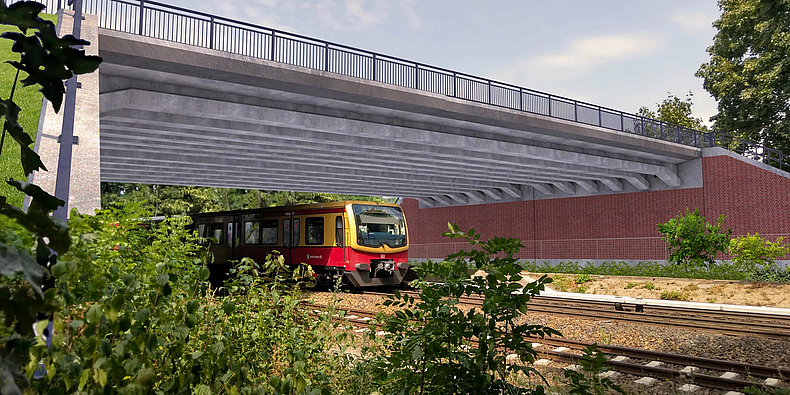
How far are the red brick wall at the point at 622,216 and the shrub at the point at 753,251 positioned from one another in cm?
638

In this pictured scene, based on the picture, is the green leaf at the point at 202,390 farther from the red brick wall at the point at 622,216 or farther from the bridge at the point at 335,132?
the red brick wall at the point at 622,216

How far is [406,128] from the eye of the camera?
22.4 m

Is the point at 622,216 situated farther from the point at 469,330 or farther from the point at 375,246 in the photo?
the point at 469,330

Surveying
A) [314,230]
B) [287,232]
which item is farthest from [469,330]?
[287,232]

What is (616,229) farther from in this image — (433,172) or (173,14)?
(173,14)

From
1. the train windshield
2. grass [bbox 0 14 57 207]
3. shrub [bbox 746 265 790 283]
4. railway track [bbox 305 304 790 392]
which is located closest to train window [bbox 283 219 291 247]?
the train windshield

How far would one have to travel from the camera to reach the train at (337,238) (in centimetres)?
A: 1952

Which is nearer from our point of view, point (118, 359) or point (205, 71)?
point (118, 359)

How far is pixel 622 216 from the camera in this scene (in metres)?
34.4

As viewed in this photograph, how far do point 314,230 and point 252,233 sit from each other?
333 cm

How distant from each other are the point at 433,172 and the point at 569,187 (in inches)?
418

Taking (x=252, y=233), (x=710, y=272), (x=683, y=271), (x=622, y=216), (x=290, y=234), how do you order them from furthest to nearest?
1. (x=622, y=216)
2. (x=683, y=271)
3. (x=710, y=272)
4. (x=252, y=233)
5. (x=290, y=234)

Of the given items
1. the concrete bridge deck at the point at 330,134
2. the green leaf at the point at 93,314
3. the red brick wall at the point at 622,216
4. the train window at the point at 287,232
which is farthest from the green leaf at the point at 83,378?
the red brick wall at the point at 622,216

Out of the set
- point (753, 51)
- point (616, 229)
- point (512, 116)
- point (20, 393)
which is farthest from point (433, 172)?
point (20, 393)
